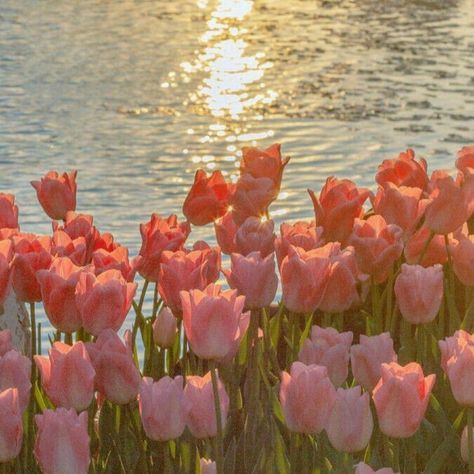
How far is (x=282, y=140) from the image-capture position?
342 inches

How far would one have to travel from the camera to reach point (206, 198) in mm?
3457

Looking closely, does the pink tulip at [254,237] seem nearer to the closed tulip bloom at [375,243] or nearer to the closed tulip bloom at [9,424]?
the closed tulip bloom at [375,243]

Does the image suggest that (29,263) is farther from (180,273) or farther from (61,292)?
(180,273)

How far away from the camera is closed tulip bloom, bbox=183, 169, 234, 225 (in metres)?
3.46

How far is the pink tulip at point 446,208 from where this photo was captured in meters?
3.13

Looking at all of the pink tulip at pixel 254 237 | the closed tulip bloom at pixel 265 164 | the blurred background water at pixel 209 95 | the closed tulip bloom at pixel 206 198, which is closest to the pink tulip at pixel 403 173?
the closed tulip bloom at pixel 265 164

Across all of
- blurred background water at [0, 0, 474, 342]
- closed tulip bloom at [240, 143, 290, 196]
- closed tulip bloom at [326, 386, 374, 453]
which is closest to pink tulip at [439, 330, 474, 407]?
closed tulip bloom at [326, 386, 374, 453]

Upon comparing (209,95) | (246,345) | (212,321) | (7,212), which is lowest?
(209,95)

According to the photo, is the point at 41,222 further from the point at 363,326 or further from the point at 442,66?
the point at 442,66

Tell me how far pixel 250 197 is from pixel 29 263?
0.67 m

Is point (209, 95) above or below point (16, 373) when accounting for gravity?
below

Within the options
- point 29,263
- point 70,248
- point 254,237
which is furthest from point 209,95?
point 29,263

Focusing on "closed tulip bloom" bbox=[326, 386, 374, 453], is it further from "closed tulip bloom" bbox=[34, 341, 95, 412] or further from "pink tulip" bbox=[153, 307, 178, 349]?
"pink tulip" bbox=[153, 307, 178, 349]

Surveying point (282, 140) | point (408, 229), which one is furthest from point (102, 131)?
point (408, 229)
